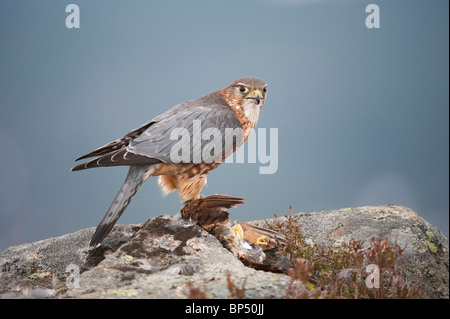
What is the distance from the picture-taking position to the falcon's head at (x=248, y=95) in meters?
4.55

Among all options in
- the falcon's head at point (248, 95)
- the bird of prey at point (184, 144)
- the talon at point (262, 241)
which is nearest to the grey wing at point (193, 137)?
the bird of prey at point (184, 144)

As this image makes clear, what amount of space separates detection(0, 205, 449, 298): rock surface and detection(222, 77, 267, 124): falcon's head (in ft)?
4.42

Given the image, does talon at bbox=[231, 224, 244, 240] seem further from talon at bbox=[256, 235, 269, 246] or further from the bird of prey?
the bird of prey

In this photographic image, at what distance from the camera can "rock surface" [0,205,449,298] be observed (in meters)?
2.67

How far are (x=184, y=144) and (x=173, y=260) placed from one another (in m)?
1.24

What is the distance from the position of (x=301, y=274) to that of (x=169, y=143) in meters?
2.11

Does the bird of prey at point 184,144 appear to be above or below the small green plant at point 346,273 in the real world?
above

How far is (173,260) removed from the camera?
10.4 feet

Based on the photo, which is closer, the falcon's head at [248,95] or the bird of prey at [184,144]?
the bird of prey at [184,144]

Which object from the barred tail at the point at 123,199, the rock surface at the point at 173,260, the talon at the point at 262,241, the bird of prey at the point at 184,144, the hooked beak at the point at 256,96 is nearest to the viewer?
the rock surface at the point at 173,260

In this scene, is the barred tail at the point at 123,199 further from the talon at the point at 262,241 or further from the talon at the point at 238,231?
the talon at the point at 262,241

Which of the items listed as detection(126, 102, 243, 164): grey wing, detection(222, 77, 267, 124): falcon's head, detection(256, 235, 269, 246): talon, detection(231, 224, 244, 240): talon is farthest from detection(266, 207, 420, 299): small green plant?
detection(222, 77, 267, 124): falcon's head
